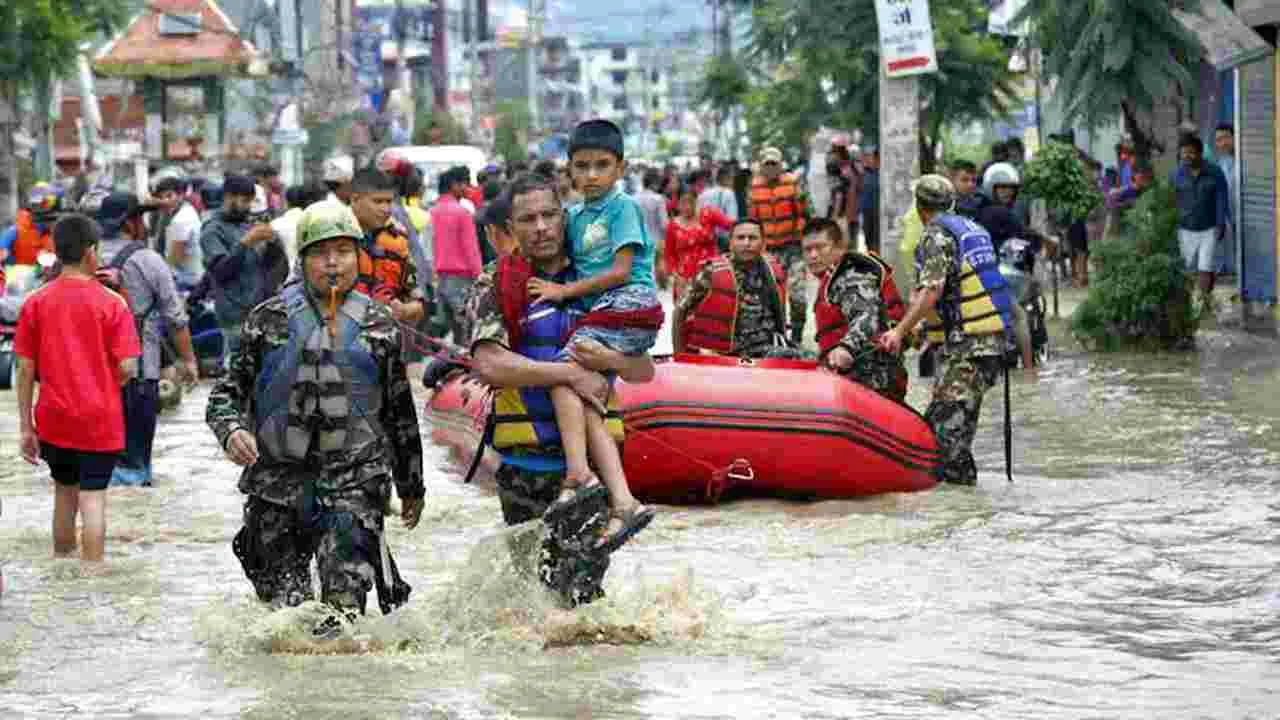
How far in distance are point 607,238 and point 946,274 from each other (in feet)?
15.8

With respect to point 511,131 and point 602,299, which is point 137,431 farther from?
point 511,131

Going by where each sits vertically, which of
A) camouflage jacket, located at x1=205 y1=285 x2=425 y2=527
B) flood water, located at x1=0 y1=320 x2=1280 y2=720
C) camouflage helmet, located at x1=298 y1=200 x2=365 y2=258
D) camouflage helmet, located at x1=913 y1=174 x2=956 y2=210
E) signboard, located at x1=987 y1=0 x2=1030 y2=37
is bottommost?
flood water, located at x1=0 y1=320 x2=1280 y2=720

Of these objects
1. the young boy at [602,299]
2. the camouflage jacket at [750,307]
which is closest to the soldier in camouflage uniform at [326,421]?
the young boy at [602,299]

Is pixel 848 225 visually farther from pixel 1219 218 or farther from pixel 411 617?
pixel 411 617

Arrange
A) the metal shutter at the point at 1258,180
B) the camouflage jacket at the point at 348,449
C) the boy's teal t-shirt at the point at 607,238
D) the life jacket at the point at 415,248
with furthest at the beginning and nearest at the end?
the metal shutter at the point at 1258,180, the life jacket at the point at 415,248, the boy's teal t-shirt at the point at 607,238, the camouflage jacket at the point at 348,449

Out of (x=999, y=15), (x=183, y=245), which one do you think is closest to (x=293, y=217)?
(x=183, y=245)

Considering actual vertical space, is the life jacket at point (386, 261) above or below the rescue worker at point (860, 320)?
above

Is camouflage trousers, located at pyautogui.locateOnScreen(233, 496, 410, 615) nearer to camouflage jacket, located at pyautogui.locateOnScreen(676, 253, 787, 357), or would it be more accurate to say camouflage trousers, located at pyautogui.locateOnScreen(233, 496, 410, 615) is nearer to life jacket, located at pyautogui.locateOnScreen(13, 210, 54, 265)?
camouflage jacket, located at pyautogui.locateOnScreen(676, 253, 787, 357)

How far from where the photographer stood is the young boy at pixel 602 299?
8.97 m

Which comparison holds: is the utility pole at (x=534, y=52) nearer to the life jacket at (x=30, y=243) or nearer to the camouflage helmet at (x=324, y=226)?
the life jacket at (x=30, y=243)

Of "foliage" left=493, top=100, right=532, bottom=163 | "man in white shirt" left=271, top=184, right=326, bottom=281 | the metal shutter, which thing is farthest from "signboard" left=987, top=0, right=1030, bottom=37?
"foliage" left=493, top=100, right=532, bottom=163

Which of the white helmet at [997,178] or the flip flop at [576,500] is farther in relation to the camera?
the white helmet at [997,178]

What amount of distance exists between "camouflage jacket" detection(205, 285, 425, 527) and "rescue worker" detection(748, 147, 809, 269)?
14.0 meters

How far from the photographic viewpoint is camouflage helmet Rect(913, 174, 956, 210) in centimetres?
1372
